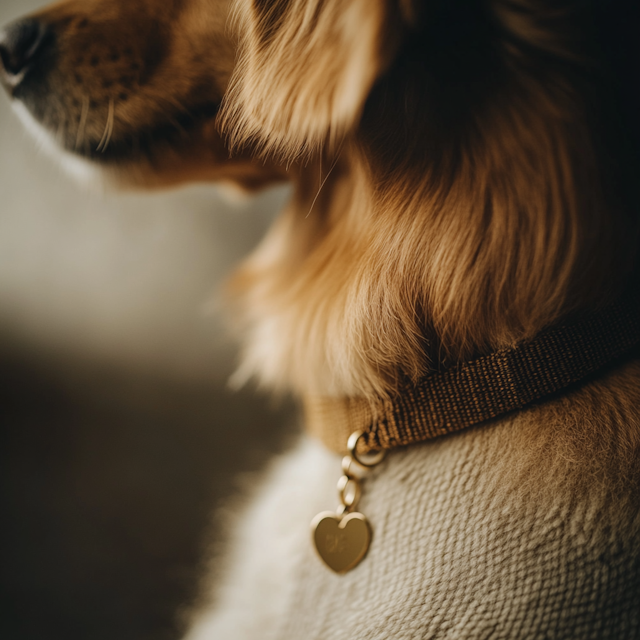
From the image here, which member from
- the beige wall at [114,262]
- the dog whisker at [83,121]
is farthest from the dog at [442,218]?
the beige wall at [114,262]

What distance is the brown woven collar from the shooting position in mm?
382

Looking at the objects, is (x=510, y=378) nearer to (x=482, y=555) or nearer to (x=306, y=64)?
(x=482, y=555)

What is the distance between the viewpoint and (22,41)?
451mm

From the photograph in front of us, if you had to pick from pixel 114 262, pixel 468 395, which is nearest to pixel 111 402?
pixel 114 262

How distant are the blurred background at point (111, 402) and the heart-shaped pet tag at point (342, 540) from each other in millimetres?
473

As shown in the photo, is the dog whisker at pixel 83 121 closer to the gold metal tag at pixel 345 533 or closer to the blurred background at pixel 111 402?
the blurred background at pixel 111 402

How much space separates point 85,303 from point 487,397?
27.7 inches

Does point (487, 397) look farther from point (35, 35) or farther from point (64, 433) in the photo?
point (64, 433)

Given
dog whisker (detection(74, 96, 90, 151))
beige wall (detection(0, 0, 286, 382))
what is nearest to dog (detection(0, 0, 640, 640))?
dog whisker (detection(74, 96, 90, 151))

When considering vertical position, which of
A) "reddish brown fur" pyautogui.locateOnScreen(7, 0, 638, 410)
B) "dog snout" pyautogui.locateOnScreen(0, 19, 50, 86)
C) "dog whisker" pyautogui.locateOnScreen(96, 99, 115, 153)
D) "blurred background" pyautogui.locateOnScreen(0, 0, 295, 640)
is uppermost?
"dog snout" pyautogui.locateOnScreen(0, 19, 50, 86)

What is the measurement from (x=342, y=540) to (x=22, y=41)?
58 centimetres

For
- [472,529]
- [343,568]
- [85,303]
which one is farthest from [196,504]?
[472,529]

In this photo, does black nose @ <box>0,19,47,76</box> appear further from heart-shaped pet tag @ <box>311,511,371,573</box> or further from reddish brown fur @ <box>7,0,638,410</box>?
heart-shaped pet tag @ <box>311,511,371,573</box>

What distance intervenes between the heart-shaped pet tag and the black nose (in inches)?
21.5
